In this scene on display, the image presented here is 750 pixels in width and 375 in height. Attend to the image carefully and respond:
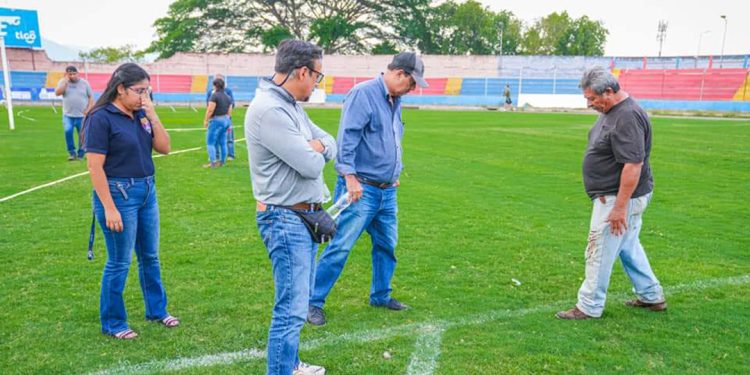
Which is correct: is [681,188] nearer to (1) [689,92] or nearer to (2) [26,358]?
(2) [26,358]

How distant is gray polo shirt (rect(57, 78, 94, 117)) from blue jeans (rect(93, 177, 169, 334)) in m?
9.30

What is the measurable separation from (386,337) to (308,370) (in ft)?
2.66

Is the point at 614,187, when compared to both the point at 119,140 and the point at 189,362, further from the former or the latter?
the point at 119,140

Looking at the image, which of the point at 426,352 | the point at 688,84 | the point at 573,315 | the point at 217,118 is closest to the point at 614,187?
the point at 573,315

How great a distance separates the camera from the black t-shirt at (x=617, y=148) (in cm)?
411

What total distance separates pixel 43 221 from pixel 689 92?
143ft

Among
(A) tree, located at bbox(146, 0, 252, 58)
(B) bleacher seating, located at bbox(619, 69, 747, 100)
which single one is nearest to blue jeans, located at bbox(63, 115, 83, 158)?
(B) bleacher seating, located at bbox(619, 69, 747, 100)

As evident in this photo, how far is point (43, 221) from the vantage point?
Result: 7.38 meters

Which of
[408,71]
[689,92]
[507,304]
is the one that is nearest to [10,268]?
[408,71]

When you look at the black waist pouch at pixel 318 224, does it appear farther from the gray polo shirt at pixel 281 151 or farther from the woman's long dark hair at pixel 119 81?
the woman's long dark hair at pixel 119 81

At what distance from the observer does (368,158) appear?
172 inches

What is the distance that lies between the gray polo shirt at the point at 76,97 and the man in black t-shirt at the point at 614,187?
440 inches

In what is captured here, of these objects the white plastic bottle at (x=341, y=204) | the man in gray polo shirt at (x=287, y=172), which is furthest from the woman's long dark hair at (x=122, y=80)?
the white plastic bottle at (x=341, y=204)

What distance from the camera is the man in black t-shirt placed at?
4133mm
